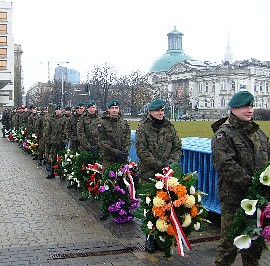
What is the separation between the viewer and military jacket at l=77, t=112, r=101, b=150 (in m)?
11.3

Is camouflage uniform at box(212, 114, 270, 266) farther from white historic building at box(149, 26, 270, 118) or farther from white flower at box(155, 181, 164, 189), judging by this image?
white historic building at box(149, 26, 270, 118)

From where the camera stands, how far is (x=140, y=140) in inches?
287

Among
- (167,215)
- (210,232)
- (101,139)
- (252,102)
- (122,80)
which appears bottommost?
(210,232)

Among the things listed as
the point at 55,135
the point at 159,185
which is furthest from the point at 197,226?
the point at 55,135

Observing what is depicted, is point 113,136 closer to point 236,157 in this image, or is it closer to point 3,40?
point 236,157

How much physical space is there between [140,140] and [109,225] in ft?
6.98

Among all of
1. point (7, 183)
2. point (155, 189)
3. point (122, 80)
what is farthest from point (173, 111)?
point (155, 189)

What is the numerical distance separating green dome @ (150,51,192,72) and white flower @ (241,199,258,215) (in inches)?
5608

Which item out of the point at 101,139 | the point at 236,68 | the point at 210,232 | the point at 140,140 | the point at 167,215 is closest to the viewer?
the point at 167,215

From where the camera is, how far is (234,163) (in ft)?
16.9

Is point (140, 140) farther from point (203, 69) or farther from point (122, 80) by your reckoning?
point (203, 69)

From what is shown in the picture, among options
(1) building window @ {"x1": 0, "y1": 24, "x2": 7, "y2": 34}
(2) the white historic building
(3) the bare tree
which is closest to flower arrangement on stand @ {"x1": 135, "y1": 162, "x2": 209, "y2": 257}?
(1) building window @ {"x1": 0, "y1": 24, "x2": 7, "y2": 34}

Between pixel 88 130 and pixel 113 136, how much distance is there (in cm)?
246

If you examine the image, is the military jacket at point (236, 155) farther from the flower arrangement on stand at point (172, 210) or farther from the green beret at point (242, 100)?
the flower arrangement on stand at point (172, 210)
